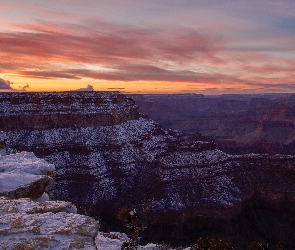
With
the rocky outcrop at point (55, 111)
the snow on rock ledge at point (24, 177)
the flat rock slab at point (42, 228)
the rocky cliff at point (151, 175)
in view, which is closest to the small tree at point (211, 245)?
the snow on rock ledge at point (24, 177)

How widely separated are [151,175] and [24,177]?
2330 inches

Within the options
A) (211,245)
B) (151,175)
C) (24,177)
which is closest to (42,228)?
(24,177)

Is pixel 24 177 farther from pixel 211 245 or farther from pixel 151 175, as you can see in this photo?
pixel 151 175

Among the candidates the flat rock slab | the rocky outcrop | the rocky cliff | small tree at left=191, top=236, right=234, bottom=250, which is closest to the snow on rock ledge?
the flat rock slab

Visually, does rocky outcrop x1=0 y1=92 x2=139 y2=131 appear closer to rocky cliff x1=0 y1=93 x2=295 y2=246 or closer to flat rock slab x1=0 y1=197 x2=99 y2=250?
rocky cliff x1=0 y1=93 x2=295 y2=246

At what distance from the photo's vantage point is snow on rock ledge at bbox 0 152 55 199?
16016mm

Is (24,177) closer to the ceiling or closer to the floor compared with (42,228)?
closer to the ceiling

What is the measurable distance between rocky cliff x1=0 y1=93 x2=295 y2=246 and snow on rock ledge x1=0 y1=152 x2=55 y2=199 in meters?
42.9

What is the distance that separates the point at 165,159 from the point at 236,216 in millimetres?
22393

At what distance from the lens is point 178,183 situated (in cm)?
7025

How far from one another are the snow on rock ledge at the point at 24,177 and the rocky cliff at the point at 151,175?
42.9 m

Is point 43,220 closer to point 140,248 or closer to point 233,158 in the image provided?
point 140,248

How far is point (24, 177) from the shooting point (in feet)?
56.0

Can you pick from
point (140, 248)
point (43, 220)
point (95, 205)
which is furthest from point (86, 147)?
point (43, 220)
